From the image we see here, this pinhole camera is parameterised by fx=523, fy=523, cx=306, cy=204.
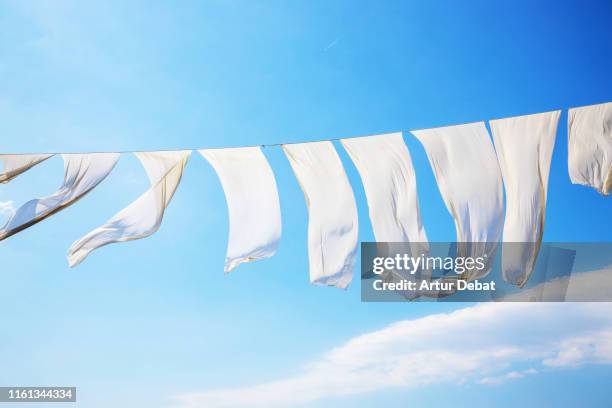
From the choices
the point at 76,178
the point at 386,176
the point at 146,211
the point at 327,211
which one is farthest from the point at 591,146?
the point at 76,178

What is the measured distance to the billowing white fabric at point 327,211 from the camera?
599cm

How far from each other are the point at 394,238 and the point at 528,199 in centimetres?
150

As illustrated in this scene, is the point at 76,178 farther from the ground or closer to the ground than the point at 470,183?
farther from the ground

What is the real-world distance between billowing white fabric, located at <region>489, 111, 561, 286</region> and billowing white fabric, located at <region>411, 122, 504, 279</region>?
0.11 m

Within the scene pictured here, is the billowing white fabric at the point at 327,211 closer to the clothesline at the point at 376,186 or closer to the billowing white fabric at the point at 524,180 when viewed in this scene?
the clothesline at the point at 376,186

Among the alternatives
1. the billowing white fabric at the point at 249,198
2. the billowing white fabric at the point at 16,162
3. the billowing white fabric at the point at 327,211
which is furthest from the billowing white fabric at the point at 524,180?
the billowing white fabric at the point at 16,162

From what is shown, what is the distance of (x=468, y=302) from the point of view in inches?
245

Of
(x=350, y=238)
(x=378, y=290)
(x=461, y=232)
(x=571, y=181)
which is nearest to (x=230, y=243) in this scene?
(x=350, y=238)

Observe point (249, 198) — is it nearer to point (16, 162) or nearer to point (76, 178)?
point (76, 178)

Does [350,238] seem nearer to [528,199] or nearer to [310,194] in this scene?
[310,194]

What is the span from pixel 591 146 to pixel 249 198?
388 cm

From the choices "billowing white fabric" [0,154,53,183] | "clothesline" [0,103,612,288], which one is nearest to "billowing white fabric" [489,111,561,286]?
"clothesline" [0,103,612,288]

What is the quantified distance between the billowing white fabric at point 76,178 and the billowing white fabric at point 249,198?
3.85ft

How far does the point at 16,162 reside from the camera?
20.6 feet
